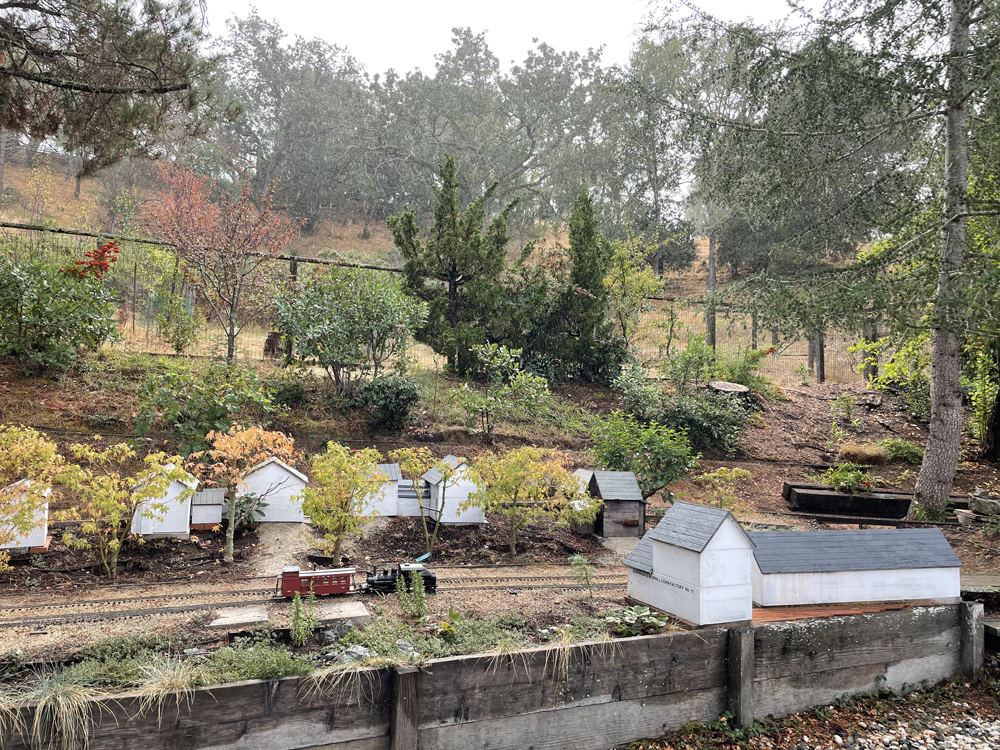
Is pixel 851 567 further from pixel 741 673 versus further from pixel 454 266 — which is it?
pixel 454 266

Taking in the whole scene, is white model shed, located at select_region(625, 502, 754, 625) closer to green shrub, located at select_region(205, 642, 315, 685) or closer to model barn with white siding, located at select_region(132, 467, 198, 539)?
green shrub, located at select_region(205, 642, 315, 685)

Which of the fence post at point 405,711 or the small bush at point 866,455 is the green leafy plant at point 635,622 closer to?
the fence post at point 405,711

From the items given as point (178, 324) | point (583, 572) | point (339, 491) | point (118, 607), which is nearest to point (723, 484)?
point (583, 572)

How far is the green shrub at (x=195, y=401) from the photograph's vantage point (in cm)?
878

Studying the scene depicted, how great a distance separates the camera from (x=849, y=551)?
6082mm

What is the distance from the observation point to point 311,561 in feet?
24.3

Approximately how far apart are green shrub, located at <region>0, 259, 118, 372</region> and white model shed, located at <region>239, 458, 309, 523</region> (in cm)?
464

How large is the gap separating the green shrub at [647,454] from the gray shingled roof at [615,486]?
0.98 metres

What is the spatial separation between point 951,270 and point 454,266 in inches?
345

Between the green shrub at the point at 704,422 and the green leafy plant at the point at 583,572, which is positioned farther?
the green shrub at the point at 704,422

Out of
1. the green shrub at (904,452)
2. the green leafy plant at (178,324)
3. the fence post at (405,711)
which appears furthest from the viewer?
the green shrub at (904,452)

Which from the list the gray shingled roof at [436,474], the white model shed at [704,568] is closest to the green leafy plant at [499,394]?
the gray shingled roof at [436,474]

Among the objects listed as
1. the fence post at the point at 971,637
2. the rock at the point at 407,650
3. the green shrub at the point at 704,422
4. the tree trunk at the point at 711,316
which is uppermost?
the tree trunk at the point at 711,316

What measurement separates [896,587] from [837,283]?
521 cm
